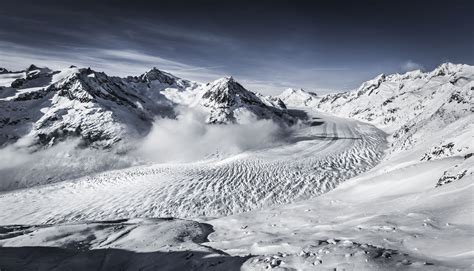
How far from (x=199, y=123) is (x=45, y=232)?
3373 inches

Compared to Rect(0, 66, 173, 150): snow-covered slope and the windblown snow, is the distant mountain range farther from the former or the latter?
the windblown snow

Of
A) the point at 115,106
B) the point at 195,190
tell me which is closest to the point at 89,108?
the point at 115,106

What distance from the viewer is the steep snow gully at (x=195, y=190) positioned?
118ft

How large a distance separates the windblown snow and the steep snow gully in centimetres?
25

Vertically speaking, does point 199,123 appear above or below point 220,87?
below

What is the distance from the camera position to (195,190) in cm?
4000

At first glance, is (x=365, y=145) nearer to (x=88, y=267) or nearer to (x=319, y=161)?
(x=319, y=161)

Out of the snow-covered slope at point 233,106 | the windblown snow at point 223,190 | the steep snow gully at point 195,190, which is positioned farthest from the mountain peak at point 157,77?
the steep snow gully at point 195,190

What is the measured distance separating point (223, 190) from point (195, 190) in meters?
3.39

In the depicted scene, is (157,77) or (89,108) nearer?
(89,108)

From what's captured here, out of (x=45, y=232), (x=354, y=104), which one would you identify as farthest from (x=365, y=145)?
(x=354, y=104)

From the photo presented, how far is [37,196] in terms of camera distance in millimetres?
44062

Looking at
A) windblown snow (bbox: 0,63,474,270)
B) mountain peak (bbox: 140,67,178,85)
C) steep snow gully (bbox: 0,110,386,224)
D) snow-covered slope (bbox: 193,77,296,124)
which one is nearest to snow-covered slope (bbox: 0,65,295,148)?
snow-covered slope (bbox: 193,77,296,124)

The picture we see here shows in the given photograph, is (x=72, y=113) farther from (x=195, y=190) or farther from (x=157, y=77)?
(x=157, y=77)
